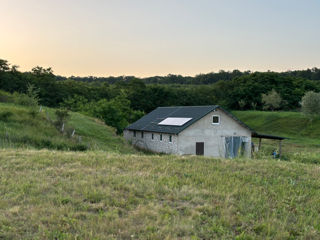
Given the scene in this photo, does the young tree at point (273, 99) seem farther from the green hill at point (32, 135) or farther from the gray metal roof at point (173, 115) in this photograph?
the green hill at point (32, 135)

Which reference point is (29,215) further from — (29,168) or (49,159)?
(49,159)

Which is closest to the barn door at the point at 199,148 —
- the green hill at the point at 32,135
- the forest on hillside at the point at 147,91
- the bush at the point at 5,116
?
the green hill at the point at 32,135

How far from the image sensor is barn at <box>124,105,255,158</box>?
25.3 m

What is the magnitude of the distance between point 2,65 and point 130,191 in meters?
59.1

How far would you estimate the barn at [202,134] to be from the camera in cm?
2530

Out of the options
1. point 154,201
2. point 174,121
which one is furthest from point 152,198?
point 174,121

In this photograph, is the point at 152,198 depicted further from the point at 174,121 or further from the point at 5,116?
the point at 174,121

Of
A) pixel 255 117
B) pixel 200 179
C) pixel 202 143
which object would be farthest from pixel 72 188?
pixel 255 117

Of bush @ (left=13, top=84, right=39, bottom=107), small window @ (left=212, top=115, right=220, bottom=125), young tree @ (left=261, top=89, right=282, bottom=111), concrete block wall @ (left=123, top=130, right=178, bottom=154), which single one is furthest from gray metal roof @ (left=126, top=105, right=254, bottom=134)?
young tree @ (left=261, top=89, right=282, bottom=111)

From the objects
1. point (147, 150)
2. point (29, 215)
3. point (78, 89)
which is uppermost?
Result: point (78, 89)

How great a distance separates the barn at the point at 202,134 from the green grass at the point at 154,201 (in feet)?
55.1

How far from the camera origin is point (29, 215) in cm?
470

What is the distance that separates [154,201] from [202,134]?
20.7 m

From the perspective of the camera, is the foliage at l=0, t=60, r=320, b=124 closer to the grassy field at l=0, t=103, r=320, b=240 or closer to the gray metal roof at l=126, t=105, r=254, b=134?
the gray metal roof at l=126, t=105, r=254, b=134
